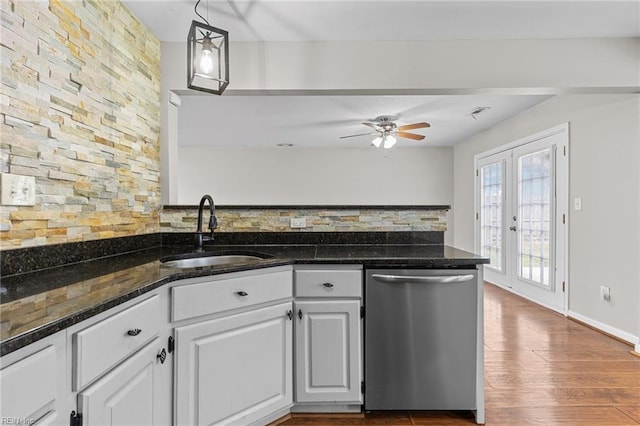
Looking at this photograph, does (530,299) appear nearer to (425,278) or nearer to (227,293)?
(425,278)

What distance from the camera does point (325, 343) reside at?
5.67 feet

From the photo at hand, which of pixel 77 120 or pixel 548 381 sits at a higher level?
pixel 77 120

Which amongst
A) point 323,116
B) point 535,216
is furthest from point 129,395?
point 535,216

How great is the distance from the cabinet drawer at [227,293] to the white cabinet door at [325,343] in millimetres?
162

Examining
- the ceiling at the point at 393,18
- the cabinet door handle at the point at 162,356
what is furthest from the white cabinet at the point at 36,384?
the ceiling at the point at 393,18

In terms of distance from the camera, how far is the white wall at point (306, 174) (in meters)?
6.65

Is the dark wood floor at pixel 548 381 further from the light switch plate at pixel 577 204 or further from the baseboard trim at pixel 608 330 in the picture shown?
the light switch plate at pixel 577 204

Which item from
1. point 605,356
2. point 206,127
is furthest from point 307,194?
point 605,356

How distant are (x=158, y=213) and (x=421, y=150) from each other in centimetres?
542

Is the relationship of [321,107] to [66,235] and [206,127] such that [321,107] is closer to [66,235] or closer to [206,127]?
[206,127]

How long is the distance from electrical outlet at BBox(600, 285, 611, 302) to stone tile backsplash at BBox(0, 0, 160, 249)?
12.3ft

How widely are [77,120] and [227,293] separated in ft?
3.52

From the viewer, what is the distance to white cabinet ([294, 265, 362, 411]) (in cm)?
172

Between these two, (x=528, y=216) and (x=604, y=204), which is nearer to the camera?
(x=604, y=204)
